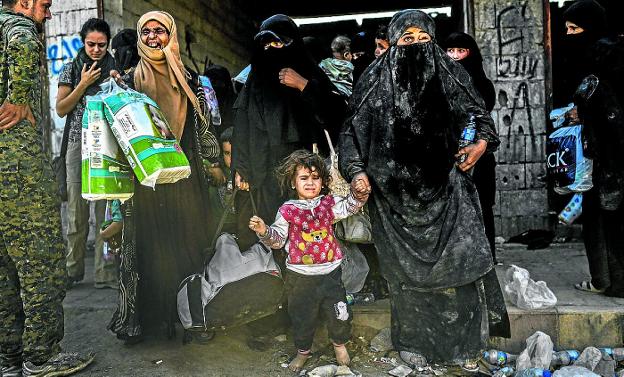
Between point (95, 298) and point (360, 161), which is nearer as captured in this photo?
point (360, 161)

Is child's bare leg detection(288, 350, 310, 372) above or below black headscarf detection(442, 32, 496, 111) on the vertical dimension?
below

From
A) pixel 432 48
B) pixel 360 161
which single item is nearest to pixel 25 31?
pixel 360 161

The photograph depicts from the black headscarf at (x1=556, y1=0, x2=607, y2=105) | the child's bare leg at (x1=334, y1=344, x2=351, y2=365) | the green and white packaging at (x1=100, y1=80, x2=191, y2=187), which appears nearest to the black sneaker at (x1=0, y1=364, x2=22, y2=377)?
the green and white packaging at (x1=100, y1=80, x2=191, y2=187)

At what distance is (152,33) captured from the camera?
295 centimetres

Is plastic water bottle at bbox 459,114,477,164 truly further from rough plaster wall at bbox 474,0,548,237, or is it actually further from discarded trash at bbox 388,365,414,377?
rough plaster wall at bbox 474,0,548,237

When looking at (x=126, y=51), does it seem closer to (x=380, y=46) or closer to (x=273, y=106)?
(x=273, y=106)

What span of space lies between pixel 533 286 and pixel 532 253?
179 centimetres

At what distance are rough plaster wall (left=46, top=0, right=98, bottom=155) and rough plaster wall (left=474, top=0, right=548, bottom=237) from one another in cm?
377

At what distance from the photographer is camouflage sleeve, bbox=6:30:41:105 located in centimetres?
255

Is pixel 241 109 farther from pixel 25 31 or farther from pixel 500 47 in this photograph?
pixel 500 47

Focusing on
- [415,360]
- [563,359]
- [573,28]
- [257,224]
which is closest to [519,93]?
[573,28]

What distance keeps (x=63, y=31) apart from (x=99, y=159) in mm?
2996

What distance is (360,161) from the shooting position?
117 inches

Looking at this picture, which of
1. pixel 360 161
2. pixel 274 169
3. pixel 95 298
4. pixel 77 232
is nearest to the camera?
pixel 360 161
